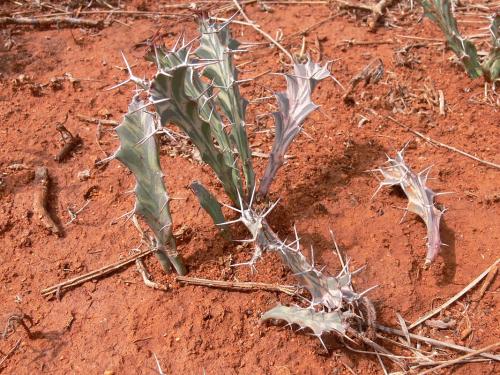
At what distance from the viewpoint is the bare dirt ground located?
6.94 feet

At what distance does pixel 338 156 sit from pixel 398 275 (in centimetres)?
71

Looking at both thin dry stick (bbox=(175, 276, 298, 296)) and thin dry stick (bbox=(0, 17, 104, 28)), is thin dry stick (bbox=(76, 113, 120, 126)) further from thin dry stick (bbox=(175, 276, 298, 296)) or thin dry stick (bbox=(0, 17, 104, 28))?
thin dry stick (bbox=(175, 276, 298, 296))

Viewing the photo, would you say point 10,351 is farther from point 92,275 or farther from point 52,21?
point 52,21

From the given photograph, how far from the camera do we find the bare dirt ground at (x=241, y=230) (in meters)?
2.12

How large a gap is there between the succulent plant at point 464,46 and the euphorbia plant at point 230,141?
3.44 ft

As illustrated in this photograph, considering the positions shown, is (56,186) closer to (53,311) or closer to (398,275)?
(53,311)

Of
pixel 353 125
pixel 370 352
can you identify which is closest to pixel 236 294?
pixel 370 352

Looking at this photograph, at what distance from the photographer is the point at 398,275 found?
227 cm

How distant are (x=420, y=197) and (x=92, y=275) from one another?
1391 millimetres

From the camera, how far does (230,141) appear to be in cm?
243

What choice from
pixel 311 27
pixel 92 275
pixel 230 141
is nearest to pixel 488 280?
pixel 230 141

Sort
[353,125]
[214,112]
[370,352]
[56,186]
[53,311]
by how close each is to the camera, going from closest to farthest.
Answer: [370,352] < [53,311] < [214,112] < [56,186] < [353,125]

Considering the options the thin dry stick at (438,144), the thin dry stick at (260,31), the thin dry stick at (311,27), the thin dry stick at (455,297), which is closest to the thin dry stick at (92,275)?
the thin dry stick at (455,297)

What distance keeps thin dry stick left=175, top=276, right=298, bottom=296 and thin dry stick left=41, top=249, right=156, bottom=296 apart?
19 cm
